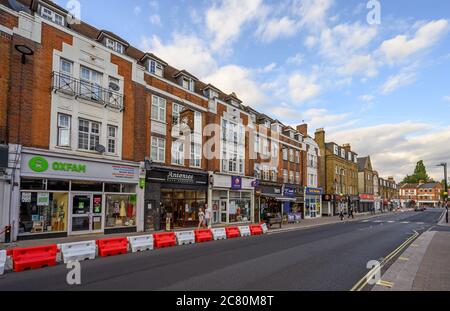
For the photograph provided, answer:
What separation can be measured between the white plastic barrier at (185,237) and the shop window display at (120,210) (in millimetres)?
5546

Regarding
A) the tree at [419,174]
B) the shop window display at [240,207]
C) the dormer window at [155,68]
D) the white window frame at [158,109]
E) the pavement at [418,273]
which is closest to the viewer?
the pavement at [418,273]

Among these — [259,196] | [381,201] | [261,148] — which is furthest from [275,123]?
[381,201]

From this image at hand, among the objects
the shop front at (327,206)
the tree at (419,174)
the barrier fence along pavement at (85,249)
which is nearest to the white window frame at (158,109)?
the barrier fence along pavement at (85,249)

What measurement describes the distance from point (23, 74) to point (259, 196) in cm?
2324

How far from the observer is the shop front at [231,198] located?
85.4 ft

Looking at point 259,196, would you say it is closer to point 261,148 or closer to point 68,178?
point 261,148

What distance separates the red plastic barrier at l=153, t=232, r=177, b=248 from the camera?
13.7 metres

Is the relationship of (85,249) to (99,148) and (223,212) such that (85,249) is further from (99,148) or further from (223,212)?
(223,212)

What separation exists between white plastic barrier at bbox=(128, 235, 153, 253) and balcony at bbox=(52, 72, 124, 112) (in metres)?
9.23

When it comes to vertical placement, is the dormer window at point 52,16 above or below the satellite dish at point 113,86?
above

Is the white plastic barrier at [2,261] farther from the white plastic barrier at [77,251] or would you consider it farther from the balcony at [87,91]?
the balcony at [87,91]

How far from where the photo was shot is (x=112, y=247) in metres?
11.8

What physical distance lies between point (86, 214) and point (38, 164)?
3.88 metres
